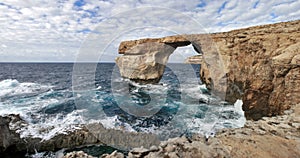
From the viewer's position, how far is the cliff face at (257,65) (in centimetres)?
773

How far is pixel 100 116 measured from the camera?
11.3 meters

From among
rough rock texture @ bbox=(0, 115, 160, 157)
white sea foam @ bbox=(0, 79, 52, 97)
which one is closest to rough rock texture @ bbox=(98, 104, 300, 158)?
rough rock texture @ bbox=(0, 115, 160, 157)

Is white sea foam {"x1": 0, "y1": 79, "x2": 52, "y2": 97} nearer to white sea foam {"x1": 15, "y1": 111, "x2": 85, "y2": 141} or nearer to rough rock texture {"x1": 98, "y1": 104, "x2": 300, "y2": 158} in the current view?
white sea foam {"x1": 15, "y1": 111, "x2": 85, "y2": 141}

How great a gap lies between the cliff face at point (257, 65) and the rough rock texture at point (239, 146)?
381 cm

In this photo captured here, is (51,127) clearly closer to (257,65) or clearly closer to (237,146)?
(237,146)

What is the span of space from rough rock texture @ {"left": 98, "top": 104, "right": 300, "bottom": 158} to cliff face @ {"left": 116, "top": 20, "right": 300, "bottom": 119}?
12.5 feet

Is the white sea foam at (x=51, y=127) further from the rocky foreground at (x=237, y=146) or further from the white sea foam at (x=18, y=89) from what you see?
the white sea foam at (x=18, y=89)

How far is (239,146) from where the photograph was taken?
4.00 m

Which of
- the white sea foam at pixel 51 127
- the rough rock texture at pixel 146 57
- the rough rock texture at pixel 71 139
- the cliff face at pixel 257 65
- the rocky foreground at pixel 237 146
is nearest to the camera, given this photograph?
the rocky foreground at pixel 237 146

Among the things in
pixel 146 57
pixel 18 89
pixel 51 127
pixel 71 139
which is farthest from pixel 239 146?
pixel 18 89

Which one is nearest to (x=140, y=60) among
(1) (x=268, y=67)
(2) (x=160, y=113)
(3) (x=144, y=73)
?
(3) (x=144, y=73)

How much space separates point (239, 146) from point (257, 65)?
794cm

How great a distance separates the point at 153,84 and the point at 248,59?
15.2m

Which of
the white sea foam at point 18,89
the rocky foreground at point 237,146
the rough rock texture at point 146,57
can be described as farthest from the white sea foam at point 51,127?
the rough rock texture at point 146,57
